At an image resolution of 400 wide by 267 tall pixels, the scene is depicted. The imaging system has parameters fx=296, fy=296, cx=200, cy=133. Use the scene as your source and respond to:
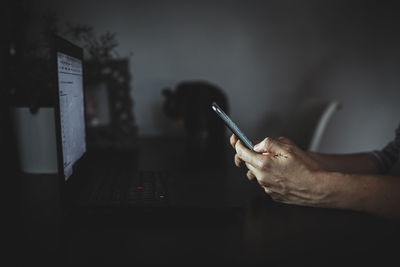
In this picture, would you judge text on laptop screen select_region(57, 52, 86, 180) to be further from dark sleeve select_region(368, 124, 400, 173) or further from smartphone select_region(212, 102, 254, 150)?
dark sleeve select_region(368, 124, 400, 173)

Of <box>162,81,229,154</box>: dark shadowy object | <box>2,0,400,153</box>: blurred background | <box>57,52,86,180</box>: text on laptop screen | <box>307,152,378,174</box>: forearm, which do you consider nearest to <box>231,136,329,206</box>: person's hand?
<box>307,152,378,174</box>: forearm

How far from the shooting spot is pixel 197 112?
1347 mm

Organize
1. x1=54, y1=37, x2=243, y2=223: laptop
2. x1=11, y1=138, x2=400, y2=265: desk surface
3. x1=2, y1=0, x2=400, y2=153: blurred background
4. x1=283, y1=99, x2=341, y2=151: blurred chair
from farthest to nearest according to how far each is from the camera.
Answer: x1=2, y1=0, x2=400, y2=153: blurred background, x1=283, y1=99, x2=341, y2=151: blurred chair, x1=54, y1=37, x2=243, y2=223: laptop, x1=11, y1=138, x2=400, y2=265: desk surface

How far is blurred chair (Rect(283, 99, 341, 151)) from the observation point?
1.28 metres

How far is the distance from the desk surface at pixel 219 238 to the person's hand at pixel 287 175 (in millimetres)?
26

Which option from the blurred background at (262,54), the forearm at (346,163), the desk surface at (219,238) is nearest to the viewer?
the desk surface at (219,238)

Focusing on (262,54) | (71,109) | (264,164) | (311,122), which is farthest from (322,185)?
(262,54)

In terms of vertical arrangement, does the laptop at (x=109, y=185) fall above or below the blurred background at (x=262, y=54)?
below

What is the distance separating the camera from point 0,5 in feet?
4.28

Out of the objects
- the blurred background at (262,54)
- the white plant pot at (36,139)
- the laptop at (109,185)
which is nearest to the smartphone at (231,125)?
the laptop at (109,185)

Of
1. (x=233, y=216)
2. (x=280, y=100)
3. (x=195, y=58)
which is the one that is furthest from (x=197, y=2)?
(x=233, y=216)

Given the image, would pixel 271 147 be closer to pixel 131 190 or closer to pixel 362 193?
pixel 362 193

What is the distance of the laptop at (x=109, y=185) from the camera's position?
1.94ft

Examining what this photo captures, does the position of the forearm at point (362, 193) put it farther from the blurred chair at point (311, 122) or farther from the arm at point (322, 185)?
the blurred chair at point (311, 122)
